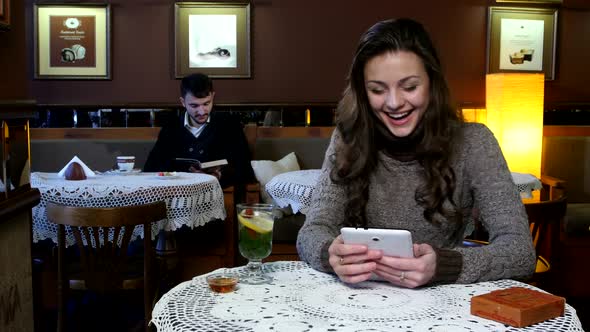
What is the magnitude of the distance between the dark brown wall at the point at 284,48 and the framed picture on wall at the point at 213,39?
0.25 feet

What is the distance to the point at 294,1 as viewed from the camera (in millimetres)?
5980

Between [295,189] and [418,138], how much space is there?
215 centimetres

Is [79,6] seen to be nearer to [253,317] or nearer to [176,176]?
[176,176]

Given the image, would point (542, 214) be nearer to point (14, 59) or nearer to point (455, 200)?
point (455, 200)

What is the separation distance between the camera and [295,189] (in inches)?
161

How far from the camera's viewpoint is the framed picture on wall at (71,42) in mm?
5922

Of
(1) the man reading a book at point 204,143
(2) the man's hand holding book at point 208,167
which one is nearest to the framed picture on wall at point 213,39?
(1) the man reading a book at point 204,143

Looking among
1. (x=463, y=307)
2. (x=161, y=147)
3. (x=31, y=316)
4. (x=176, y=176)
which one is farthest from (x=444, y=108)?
(x=161, y=147)

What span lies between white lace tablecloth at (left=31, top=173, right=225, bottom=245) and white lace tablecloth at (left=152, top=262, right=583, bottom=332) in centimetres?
210

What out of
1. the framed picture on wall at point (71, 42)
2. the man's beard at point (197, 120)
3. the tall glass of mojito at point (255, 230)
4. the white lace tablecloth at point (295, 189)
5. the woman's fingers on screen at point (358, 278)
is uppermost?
the framed picture on wall at point (71, 42)

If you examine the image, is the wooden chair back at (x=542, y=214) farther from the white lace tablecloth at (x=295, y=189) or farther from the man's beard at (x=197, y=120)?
the man's beard at (x=197, y=120)

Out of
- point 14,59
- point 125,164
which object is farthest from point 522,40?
point 14,59

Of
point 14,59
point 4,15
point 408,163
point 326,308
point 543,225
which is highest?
point 4,15

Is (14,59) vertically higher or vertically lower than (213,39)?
lower
